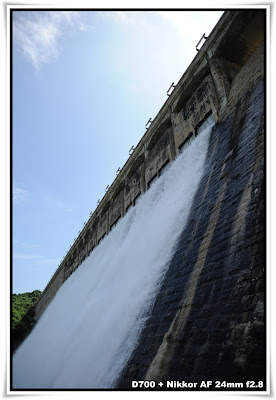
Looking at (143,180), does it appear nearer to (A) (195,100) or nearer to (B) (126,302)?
(A) (195,100)

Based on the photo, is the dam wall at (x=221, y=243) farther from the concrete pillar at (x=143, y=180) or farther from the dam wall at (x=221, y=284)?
the concrete pillar at (x=143, y=180)

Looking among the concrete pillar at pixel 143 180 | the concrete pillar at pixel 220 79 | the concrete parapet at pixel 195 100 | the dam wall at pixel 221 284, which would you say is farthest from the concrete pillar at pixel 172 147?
the dam wall at pixel 221 284

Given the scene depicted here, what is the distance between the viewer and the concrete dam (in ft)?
12.3

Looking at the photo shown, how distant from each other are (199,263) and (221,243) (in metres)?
0.67

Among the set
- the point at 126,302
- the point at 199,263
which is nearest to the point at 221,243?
the point at 199,263

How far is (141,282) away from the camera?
23.4 feet

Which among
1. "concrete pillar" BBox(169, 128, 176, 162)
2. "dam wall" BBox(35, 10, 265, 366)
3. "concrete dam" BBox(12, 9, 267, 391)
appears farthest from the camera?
"concrete pillar" BBox(169, 128, 176, 162)

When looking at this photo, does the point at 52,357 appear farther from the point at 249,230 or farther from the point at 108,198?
the point at 108,198

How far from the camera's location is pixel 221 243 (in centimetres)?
502

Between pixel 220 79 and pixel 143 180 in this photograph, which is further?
Result: pixel 143 180

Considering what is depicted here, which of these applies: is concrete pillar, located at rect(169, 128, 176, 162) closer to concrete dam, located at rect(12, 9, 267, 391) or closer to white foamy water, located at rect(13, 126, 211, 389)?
concrete dam, located at rect(12, 9, 267, 391)

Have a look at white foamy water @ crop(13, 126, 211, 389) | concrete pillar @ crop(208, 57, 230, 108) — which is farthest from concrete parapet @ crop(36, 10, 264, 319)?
white foamy water @ crop(13, 126, 211, 389)

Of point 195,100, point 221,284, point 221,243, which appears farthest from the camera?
point 195,100

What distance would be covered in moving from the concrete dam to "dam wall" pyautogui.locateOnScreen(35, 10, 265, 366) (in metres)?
0.02
